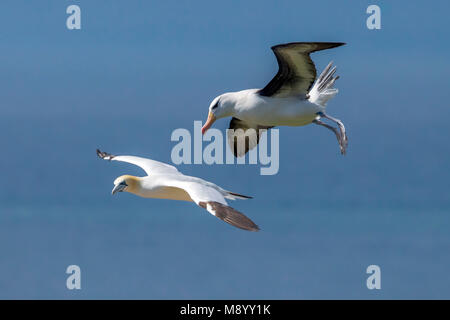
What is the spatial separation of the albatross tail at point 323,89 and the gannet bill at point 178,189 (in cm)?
179

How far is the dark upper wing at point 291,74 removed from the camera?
1659 centimetres

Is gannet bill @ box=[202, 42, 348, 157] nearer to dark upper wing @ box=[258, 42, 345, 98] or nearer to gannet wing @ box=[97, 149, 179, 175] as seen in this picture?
dark upper wing @ box=[258, 42, 345, 98]

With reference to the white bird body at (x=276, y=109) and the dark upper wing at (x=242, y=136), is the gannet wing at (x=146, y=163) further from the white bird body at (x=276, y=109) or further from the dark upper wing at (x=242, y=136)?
the white bird body at (x=276, y=109)

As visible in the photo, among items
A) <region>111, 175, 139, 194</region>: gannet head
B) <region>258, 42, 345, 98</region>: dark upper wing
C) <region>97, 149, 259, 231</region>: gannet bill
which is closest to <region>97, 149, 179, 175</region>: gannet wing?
<region>97, 149, 259, 231</region>: gannet bill

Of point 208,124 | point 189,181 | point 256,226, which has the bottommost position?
point 256,226

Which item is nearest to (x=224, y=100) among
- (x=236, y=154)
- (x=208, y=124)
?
(x=208, y=124)

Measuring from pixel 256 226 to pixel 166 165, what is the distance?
472cm

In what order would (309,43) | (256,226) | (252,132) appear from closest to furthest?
(256,226) < (309,43) < (252,132)

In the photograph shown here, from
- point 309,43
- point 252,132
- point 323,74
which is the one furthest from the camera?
point 252,132

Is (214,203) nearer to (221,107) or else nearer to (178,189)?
(178,189)

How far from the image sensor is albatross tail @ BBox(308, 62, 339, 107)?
17281 mm

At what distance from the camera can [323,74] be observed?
Answer: 694 inches

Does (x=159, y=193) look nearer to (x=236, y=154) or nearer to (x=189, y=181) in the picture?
(x=189, y=181)

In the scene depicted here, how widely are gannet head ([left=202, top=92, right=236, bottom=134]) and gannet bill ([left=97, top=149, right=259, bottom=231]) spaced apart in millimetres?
956
